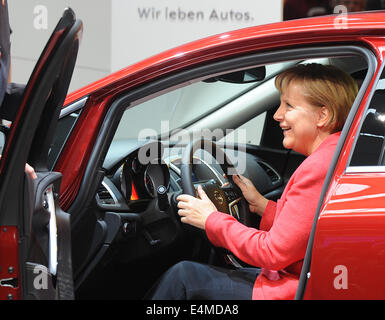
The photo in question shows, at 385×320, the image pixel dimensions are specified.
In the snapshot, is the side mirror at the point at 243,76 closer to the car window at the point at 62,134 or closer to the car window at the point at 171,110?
the car window at the point at 62,134

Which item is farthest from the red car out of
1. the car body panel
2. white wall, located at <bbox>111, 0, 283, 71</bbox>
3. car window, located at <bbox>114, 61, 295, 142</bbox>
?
white wall, located at <bbox>111, 0, 283, 71</bbox>

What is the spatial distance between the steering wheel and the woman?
15 cm

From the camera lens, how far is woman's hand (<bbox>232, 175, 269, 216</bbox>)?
1997 mm

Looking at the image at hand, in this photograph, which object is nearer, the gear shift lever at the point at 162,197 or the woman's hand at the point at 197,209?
the woman's hand at the point at 197,209

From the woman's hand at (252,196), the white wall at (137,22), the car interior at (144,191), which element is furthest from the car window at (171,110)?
→ the woman's hand at (252,196)

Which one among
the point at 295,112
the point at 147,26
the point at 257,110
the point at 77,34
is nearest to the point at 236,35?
the point at 295,112

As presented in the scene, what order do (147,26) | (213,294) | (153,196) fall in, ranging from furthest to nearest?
(147,26), (153,196), (213,294)

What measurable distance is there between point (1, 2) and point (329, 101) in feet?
2.58

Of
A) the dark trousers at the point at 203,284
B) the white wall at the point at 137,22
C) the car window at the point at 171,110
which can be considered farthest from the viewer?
the white wall at the point at 137,22

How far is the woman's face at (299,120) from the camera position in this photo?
1.58 meters

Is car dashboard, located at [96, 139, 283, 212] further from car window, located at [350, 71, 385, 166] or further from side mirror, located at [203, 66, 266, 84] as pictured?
car window, located at [350, 71, 385, 166]

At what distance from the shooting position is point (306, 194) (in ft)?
4.76

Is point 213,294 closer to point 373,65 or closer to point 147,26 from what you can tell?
point 373,65

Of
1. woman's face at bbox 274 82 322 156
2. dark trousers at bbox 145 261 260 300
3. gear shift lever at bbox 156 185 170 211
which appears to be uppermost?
woman's face at bbox 274 82 322 156
